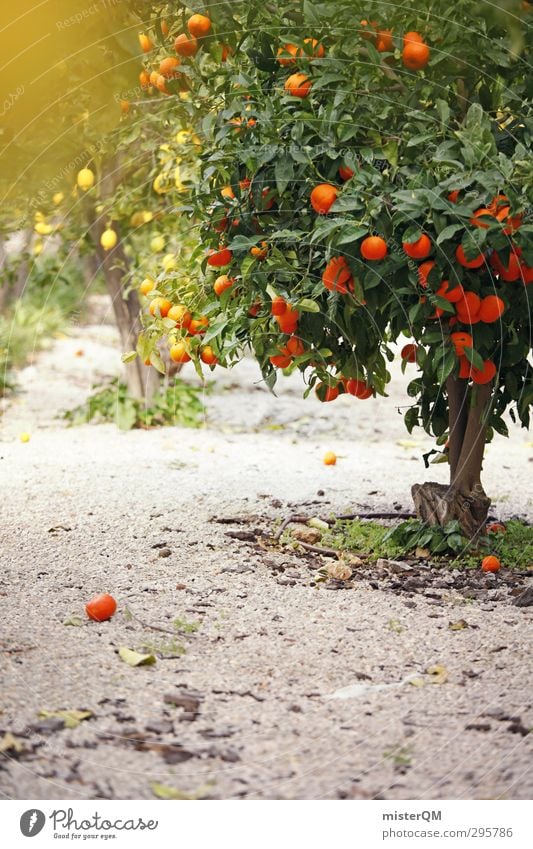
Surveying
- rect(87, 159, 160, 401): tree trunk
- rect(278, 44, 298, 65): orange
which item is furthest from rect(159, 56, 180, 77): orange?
rect(87, 159, 160, 401): tree trunk

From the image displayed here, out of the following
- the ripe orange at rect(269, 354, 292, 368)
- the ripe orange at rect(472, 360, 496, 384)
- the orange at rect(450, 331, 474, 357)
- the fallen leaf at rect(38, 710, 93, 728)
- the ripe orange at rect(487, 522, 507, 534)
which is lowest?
the fallen leaf at rect(38, 710, 93, 728)

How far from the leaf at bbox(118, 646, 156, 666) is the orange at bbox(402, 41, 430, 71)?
84.8 inches

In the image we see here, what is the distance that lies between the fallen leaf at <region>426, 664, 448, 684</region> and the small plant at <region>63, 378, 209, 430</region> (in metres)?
4.36

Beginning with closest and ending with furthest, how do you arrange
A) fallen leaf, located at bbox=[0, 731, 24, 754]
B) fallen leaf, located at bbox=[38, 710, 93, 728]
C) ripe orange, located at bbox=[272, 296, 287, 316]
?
fallen leaf, located at bbox=[0, 731, 24, 754], fallen leaf, located at bbox=[38, 710, 93, 728], ripe orange, located at bbox=[272, 296, 287, 316]

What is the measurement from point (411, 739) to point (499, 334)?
5.81 ft

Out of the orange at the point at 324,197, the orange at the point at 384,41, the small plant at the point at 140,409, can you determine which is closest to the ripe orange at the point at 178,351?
the orange at the point at 324,197

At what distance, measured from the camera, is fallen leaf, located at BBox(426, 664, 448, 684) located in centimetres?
290

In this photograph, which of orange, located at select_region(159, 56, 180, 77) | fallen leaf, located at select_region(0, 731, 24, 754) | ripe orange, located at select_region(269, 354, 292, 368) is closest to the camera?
fallen leaf, located at select_region(0, 731, 24, 754)

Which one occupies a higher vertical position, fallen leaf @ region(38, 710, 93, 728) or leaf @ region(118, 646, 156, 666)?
leaf @ region(118, 646, 156, 666)

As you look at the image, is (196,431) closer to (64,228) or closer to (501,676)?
(64,228)

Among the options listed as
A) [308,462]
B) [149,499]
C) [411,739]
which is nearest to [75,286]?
[308,462]

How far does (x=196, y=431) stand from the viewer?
282 inches

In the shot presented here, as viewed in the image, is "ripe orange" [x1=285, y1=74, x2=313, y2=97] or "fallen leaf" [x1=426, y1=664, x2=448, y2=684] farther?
"ripe orange" [x1=285, y1=74, x2=313, y2=97]

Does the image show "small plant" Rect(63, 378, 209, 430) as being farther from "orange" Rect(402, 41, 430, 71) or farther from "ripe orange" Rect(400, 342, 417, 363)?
"orange" Rect(402, 41, 430, 71)
